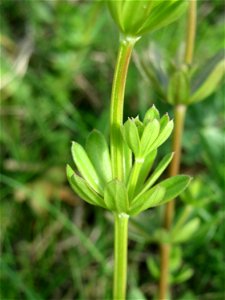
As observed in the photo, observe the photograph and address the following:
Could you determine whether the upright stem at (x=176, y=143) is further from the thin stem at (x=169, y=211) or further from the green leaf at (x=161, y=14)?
the green leaf at (x=161, y=14)

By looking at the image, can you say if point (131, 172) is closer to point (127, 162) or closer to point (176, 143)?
A: point (127, 162)

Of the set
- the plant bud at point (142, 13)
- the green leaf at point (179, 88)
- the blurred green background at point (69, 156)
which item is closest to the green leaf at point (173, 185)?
the plant bud at point (142, 13)

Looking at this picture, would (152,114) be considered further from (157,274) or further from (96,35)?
(96,35)

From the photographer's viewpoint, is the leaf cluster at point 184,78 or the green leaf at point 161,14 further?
the leaf cluster at point 184,78

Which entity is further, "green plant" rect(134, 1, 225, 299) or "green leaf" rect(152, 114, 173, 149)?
"green plant" rect(134, 1, 225, 299)

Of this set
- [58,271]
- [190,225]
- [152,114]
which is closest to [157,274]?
[190,225]

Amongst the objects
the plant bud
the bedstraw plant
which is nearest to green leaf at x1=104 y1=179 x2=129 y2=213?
the bedstraw plant

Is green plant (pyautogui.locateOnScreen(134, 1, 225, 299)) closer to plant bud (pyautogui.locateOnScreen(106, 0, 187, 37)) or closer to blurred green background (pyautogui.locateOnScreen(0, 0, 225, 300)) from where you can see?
blurred green background (pyautogui.locateOnScreen(0, 0, 225, 300))
